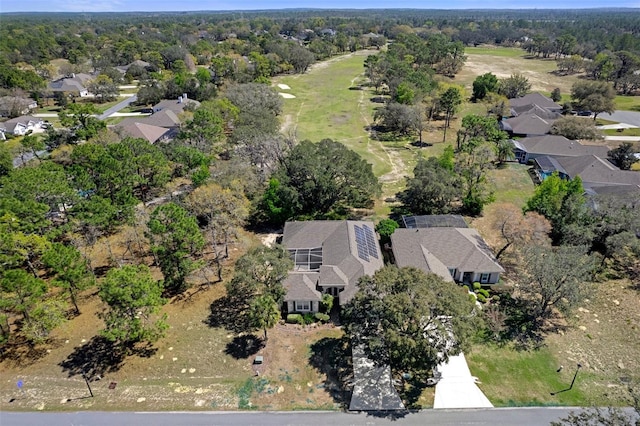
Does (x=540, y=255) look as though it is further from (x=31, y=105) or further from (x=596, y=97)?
(x=31, y=105)

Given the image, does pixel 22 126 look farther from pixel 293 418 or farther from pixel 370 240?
pixel 293 418

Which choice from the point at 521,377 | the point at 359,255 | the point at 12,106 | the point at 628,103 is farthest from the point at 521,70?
the point at 12,106

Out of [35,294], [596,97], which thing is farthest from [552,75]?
[35,294]

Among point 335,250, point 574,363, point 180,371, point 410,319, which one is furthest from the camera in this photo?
point 335,250

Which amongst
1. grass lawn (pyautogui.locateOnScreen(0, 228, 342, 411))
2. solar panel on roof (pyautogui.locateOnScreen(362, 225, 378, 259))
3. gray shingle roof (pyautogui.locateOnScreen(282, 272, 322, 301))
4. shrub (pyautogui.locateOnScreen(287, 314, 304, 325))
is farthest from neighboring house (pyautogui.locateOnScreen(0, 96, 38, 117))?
shrub (pyautogui.locateOnScreen(287, 314, 304, 325))

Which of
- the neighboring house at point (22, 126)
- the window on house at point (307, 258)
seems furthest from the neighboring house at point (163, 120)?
the window on house at point (307, 258)
